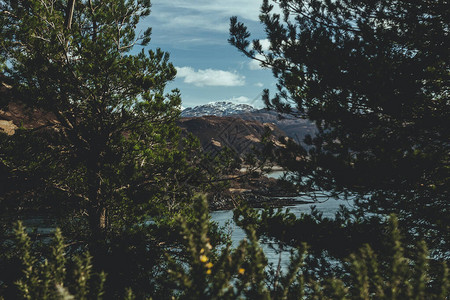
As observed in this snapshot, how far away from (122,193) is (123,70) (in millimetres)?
3066

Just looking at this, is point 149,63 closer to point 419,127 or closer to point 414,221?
point 419,127

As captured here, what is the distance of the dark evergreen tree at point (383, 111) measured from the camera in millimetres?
5383

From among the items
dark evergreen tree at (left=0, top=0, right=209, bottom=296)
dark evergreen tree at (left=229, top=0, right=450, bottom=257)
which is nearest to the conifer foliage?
dark evergreen tree at (left=0, top=0, right=209, bottom=296)

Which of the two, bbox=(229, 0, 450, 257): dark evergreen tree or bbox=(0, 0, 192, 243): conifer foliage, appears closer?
bbox=(229, 0, 450, 257): dark evergreen tree

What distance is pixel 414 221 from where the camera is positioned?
20.5 feet

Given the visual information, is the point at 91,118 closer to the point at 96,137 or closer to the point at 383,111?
the point at 96,137

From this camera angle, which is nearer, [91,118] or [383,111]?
[383,111]

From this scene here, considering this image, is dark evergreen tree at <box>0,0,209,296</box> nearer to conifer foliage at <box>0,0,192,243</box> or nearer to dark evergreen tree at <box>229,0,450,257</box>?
conifer foliage at <box>0,0,192,243</box>

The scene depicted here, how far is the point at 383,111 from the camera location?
567 cm

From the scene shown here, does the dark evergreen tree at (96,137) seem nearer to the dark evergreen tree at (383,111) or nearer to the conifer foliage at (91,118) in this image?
the conifer foliage at (91,118)

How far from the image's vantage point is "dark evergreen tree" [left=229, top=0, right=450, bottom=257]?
538 cm

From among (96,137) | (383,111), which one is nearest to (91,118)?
(96,137)

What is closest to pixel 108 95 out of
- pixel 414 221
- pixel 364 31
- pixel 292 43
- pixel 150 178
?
pixel 150 178

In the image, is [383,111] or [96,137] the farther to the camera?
[96,137]
